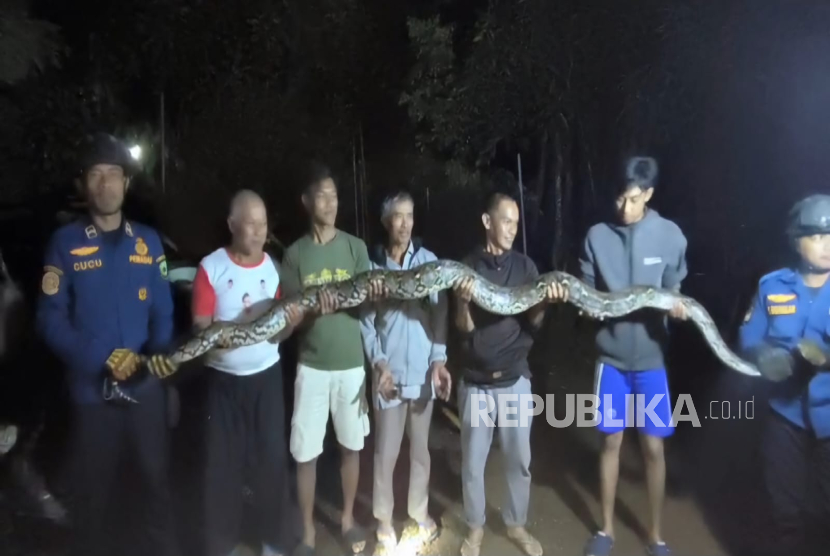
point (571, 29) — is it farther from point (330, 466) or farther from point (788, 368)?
point (330, 466)

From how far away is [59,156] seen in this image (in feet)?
7.55

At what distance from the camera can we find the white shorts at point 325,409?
2354 millimetres

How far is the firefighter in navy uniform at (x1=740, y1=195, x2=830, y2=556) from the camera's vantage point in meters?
2.30

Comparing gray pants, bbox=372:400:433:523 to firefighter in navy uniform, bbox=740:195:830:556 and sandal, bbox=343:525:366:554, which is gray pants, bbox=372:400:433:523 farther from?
firefighter in navy uniform, bbox=740:195:830:556

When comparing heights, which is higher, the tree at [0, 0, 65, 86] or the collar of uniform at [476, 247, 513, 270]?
the tree at [0, 0, 65, 86]

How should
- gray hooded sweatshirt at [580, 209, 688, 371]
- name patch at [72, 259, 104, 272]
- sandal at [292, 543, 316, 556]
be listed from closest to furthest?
name patch at [72, 259, 104, 272]
gray hooded sweatshirt at [580, 209, 688, 371]
sandal at [292, 543, 316, 556]

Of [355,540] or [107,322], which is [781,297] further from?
[107,322]

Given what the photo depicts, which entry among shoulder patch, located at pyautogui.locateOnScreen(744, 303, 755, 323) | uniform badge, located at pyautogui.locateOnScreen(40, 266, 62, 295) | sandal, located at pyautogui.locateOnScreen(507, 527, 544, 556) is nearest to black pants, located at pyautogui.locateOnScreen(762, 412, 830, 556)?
shoulder patch, located at pyautogui.locateOnScreen(744, 303, 755, 323)

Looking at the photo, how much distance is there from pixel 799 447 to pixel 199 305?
2.17m

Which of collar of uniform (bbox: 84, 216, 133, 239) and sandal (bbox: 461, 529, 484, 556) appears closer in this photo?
collar of uniform (bbox: 84, 216, 133, 239)

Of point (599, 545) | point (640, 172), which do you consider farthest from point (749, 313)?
point (599, 545)

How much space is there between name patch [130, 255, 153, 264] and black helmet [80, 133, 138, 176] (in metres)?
0.29

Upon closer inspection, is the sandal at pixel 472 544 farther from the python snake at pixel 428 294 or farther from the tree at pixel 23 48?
the tree at pixel 23 48

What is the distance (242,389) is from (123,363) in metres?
0.40
